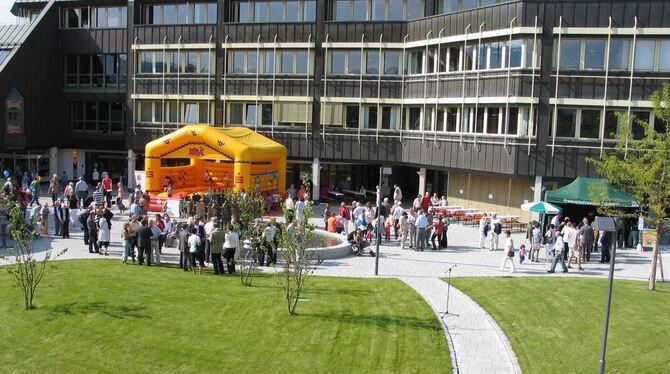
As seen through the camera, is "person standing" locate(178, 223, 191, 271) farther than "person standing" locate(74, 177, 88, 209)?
No

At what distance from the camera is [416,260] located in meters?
26.0

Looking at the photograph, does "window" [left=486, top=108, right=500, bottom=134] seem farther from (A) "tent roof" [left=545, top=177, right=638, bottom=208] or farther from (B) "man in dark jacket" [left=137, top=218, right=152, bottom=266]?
(B) "man in dark jacket" [left=137, top=218, right=152, bottom=266]

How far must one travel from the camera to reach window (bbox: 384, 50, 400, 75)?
1620 inches

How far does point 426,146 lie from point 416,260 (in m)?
14.4

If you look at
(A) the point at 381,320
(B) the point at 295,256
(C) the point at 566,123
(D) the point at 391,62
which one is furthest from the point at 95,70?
(A) the point at 381,320

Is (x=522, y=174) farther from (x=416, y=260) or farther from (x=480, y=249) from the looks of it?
(x=416, y=260)

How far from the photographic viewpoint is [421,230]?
27922 millimetres

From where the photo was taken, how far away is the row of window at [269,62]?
1682 inches

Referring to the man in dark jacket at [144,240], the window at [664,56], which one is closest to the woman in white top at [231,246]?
the man in dark jacket at [144,240]

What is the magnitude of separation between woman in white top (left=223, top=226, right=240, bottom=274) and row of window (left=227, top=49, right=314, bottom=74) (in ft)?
73.1

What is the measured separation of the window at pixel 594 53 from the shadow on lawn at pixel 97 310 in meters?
23.3

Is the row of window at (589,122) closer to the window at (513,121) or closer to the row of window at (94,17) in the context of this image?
the window at (513,121)

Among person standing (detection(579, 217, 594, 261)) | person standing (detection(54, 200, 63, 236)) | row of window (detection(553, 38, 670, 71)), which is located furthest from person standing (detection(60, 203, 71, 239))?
row of window (detection(553, 38, 670, 71))

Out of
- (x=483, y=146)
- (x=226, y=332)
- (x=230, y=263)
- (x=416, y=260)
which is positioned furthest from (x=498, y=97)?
(x=226, y=332)
